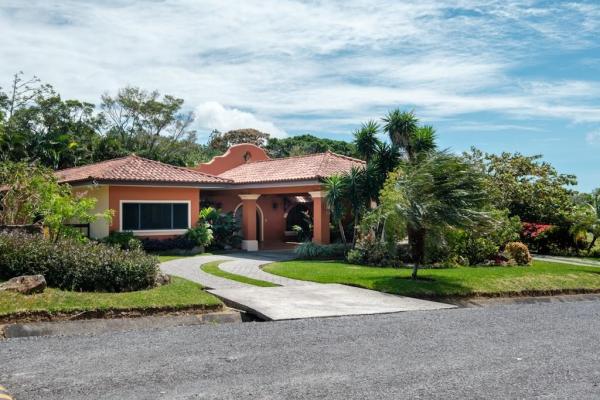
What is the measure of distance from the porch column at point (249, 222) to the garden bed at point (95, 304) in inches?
543

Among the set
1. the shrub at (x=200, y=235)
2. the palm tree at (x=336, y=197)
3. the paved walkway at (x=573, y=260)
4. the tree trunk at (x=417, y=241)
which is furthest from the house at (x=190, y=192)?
the paved walkway at (x=573, y=260)

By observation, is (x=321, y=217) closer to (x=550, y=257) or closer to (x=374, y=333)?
(x=550, y=257)

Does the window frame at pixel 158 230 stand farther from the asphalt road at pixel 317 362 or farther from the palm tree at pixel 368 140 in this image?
the asphalt road at pixel 317 362

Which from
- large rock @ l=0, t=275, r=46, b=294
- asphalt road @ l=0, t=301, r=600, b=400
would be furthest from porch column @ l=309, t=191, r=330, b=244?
large rock @ l=0, t=275, r=46, b=294

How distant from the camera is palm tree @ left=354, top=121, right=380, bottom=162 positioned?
20891 millimetres

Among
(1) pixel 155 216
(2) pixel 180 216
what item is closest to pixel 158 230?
(1) pixel 155 216

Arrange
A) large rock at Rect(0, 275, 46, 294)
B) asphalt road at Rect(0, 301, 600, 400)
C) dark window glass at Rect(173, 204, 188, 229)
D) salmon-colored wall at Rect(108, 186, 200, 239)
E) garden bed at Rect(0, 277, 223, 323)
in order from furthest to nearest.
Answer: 1. dark window glass at Rect(173, 204, 188, 229)
2. salmon-colored wall at Rect(108, 186, 200, 239)
3. large rock at Rect(0, 275, 46, 294)
4. garden bed at Rect(0, 277, 223, 323)
5. asphalt road at Rect(0, 301, 600, 400)

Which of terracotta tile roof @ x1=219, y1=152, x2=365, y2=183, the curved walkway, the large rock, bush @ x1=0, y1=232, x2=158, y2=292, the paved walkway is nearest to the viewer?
the large rock

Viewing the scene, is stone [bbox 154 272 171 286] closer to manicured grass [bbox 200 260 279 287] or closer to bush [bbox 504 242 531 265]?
manicured grass [bbox 200 260 279 287]

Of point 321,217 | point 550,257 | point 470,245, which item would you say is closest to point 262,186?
point 321,217

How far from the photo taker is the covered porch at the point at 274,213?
22578 mm

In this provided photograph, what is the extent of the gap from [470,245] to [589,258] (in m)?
7.34

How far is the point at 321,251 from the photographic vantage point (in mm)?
21266

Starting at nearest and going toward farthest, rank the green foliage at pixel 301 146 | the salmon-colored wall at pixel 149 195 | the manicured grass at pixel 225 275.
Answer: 1. the manicured grass at pixel 225 275
2. the salmon-colored wall at pixel 149 195
3. the green foliage at pixel 301 146
